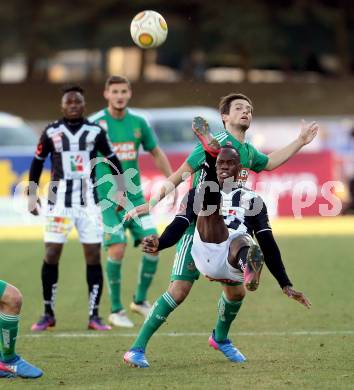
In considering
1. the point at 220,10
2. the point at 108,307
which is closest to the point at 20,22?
the point at 220,10

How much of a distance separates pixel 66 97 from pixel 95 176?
2.81 ft

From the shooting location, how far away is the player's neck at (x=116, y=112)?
421 inches

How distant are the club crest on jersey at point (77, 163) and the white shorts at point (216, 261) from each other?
2614 millimetres

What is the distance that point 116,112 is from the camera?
1070 cm

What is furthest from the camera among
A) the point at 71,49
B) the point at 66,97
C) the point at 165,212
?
the point at 71,49

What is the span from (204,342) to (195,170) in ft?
6.00

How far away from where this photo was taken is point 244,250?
288 inches

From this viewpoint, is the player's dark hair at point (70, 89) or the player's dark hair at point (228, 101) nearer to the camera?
the player's dark hair at point (228, 101)

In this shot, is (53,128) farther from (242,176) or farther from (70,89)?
(242,176)

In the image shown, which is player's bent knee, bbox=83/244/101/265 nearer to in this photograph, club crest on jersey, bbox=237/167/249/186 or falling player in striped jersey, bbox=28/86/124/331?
falling player in striped jersey, bbox=28/86/124/331

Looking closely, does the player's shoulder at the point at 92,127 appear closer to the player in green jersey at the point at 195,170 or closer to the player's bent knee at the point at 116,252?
the player's bent knee at the point at 116,252

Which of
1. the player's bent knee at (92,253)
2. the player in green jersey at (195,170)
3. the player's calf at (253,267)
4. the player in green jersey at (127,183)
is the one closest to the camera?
the player's calf at (253,267)

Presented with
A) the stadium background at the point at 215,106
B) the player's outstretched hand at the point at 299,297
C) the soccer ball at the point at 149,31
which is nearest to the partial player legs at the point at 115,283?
the stadium background at the point at 215,106

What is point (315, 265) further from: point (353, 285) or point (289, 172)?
point (289, 172)
